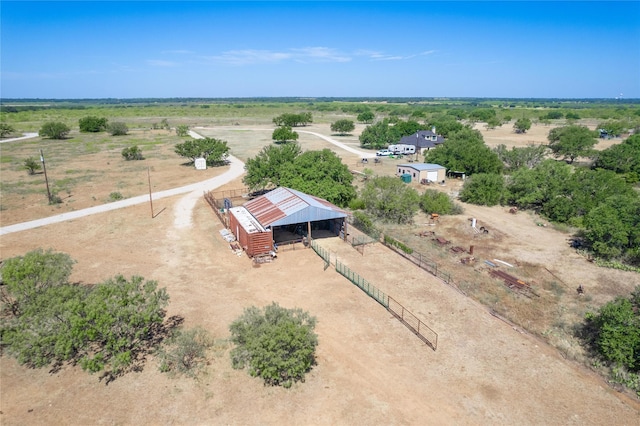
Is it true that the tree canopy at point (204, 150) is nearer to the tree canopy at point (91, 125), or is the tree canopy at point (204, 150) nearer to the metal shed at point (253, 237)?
the metal shed at point (253, 237)

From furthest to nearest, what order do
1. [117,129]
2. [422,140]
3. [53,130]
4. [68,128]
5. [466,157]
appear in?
[117,129]
[68,128]
[53,130]
[422,140]
[466,157]

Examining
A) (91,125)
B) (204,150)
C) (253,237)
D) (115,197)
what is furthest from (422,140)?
(91,125)

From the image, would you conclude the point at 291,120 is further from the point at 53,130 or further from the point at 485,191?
the point at 485,191

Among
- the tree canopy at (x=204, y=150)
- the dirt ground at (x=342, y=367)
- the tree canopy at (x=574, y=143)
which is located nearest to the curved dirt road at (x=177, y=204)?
the tree canopy at (x=204, y=150)

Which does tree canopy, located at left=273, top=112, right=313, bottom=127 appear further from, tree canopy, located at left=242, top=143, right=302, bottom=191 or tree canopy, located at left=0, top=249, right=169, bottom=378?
tree canopy, located at left=0, top=249, right=169, bottom=378

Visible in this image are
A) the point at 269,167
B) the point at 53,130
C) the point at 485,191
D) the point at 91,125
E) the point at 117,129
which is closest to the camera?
the point at 269,167

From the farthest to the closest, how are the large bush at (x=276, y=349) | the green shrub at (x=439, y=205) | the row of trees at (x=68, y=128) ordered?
the row of trees at (x=68, y=128) → the green shrub at (x=439, y=205) → the large bush at (x=276, y=349)

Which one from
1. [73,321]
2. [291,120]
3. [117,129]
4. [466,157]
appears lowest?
[73,321]
